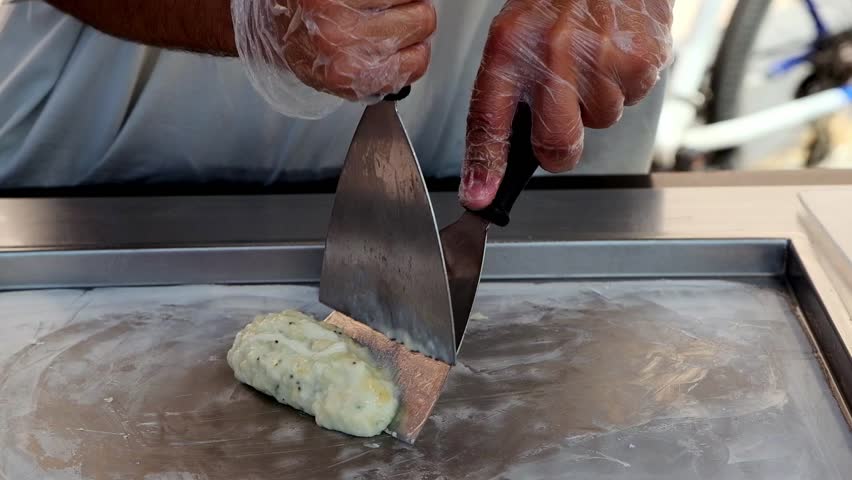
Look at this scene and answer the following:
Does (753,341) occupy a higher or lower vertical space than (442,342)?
lower

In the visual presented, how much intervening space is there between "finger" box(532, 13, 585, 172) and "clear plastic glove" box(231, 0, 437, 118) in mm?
147

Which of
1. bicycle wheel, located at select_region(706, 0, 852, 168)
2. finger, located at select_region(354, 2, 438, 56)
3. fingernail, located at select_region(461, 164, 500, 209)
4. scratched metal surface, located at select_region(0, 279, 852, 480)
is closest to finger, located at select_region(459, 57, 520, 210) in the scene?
fingernail, located at select_region(461, 164, 500, 209)

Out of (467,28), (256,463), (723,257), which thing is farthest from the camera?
(467,28)

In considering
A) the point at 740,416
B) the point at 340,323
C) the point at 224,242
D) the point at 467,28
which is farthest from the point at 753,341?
the point at 224,242

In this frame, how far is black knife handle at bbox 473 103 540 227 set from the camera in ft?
3.29

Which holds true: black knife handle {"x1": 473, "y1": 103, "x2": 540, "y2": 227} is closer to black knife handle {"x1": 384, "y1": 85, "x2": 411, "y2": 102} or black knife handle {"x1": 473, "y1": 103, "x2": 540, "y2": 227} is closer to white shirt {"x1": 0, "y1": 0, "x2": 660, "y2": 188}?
black knife handle {"x1": 384, "y1": 85, "x2": 411, "y2": 102}

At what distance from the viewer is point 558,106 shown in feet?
3.21

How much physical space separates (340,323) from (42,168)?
678 mm

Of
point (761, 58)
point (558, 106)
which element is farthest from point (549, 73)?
point (761, 58)

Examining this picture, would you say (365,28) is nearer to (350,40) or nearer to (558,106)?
(350,40)

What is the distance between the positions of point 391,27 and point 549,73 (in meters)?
0.20

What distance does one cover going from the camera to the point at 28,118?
56.1 inches

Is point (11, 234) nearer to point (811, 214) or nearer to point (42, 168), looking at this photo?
point (42, 168)

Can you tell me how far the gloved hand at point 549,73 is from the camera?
0.98 metres
